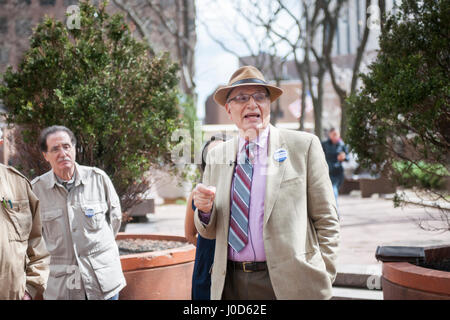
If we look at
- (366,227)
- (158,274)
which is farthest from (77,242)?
(366,227)

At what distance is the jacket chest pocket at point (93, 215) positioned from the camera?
12.8ft

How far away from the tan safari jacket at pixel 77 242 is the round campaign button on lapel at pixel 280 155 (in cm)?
180

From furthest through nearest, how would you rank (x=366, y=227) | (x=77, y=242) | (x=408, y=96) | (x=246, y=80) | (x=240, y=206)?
(x=366, y=227) < (x=408, y=96) < (x=77, y=242) < (x=246, y=80) < (x=240, y=206)

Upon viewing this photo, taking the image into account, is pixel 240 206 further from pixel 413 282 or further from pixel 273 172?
pixel 413 282

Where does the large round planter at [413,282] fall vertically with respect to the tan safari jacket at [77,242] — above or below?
below

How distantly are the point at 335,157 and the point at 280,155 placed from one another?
8.82m

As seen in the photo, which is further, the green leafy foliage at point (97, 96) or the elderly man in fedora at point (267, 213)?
the green leafy foliage at point (97, 96)

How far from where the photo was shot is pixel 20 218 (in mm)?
2613

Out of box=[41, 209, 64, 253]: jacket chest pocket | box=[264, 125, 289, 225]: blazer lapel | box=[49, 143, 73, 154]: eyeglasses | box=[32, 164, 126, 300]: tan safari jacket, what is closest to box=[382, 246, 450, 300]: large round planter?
box=[264, 125, 289, 225]: blazer lapel

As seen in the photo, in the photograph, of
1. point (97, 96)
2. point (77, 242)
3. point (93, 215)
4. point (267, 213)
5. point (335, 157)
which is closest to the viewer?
point (267, 213)

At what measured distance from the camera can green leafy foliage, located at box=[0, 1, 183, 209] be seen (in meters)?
5.60

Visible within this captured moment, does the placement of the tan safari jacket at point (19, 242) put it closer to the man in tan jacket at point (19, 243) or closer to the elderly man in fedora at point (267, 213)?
the man in tan jacket at point (19, 243)

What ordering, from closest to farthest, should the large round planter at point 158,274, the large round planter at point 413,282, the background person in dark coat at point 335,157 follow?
the large round planter at point 413,282 → the large round planter at point 158,274 → the background person in dark coat at point 335,157

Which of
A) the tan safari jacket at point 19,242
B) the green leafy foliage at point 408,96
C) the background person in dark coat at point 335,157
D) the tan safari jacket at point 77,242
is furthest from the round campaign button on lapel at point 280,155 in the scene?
the background person in dark coat at point 335,157
